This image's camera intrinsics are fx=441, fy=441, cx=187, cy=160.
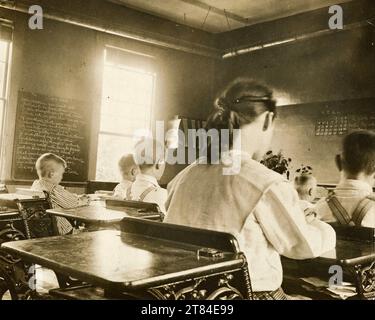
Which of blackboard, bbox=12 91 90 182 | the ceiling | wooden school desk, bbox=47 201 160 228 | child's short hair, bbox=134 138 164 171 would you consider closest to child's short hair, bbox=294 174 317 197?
child's short hair, bbox=134 138 164 171

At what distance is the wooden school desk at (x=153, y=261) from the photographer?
105 centimetres

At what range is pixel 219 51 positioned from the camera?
7250 mm

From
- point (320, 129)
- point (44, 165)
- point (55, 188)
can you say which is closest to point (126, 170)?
point (44, 165)

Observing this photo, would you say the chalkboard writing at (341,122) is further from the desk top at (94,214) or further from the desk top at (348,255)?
the desk top at (348,255)

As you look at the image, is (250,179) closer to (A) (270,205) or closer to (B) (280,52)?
(A) (270,205)

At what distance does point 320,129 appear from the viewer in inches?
240

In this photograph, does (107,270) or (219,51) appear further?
(219,51)

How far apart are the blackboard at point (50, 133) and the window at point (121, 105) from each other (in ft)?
1.09

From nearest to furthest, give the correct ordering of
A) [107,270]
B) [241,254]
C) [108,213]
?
1. [107,270]
2. [241,254]
3. [108,213]

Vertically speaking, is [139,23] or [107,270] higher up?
[139,23]

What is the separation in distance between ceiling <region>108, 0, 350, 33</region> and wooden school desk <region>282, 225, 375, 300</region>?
→ 16.4ft

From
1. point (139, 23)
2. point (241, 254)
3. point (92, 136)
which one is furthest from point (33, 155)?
point (241, 254)
